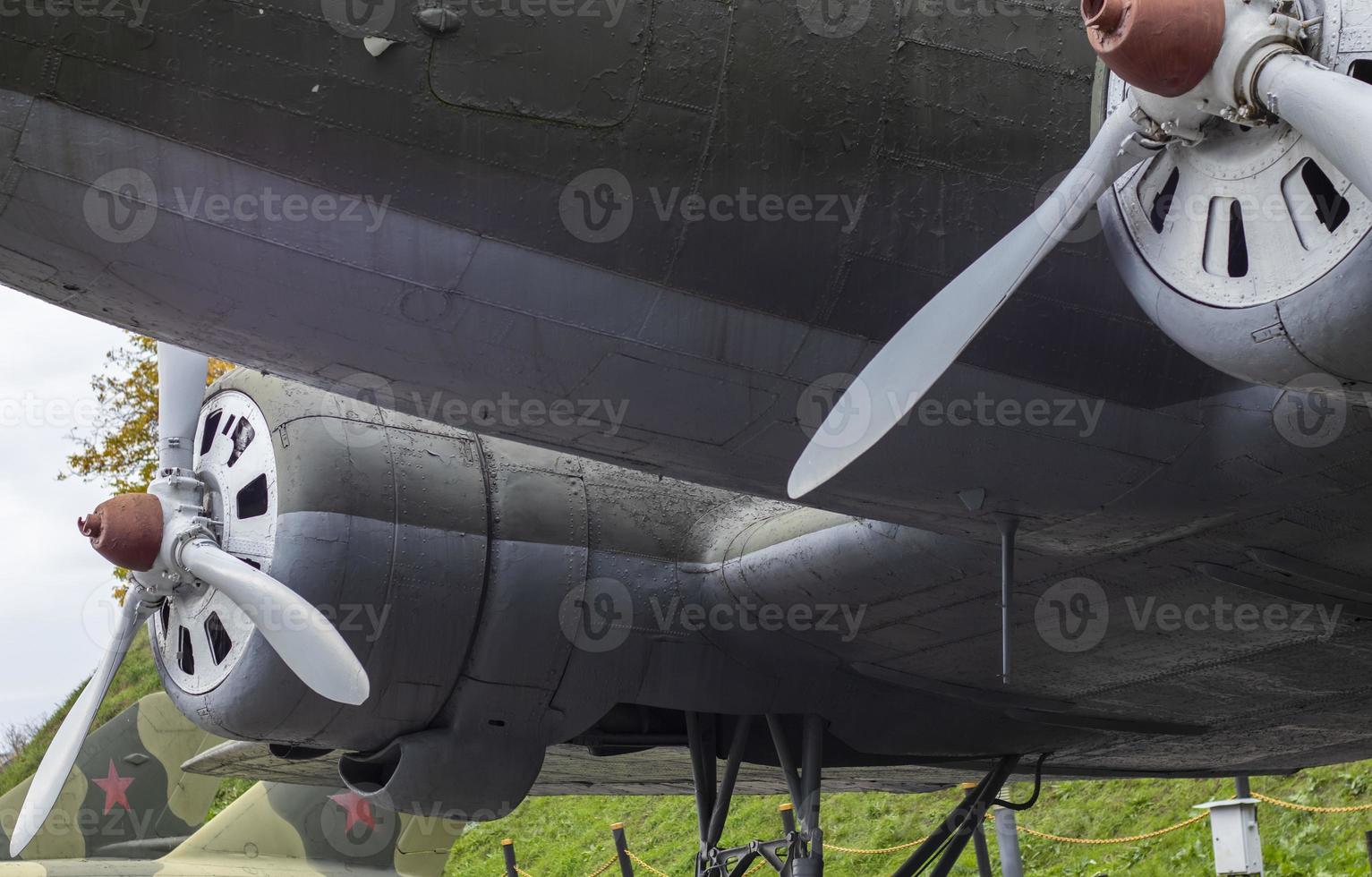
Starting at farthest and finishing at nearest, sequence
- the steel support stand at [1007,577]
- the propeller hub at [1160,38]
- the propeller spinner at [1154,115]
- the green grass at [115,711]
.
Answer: the green grass at [115,711]
the steel support stand at [1007,577]
the propeller hub at [1160,38]
the propeller spinner at [1154,115]

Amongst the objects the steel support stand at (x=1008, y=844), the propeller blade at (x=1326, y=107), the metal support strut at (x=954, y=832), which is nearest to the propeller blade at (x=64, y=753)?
the metal support strut at (x=954, y=832)

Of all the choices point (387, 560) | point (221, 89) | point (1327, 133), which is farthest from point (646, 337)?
point (387, 560)

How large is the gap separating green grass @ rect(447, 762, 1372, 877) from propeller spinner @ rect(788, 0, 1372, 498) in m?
10.3

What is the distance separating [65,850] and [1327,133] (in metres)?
12.0

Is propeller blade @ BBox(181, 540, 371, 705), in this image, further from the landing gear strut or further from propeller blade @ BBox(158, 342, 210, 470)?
the landing gear strut

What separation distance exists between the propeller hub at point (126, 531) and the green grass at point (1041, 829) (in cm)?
1037

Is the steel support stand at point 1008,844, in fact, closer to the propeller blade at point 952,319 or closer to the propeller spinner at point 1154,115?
the propeller blade at point 952,319

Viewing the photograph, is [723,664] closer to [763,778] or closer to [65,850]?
[763,778]

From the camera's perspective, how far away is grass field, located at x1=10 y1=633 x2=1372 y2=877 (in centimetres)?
1369

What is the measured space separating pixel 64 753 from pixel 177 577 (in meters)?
1.58

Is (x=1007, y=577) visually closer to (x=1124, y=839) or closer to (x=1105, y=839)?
(x=1124, y=839)

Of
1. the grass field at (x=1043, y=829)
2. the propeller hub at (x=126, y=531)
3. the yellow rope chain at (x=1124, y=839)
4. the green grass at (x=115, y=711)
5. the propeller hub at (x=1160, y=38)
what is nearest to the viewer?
the propeller hub at (x=1160, y=38)

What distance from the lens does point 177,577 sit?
23.5 feet

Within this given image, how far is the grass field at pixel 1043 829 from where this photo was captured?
1369 cm
